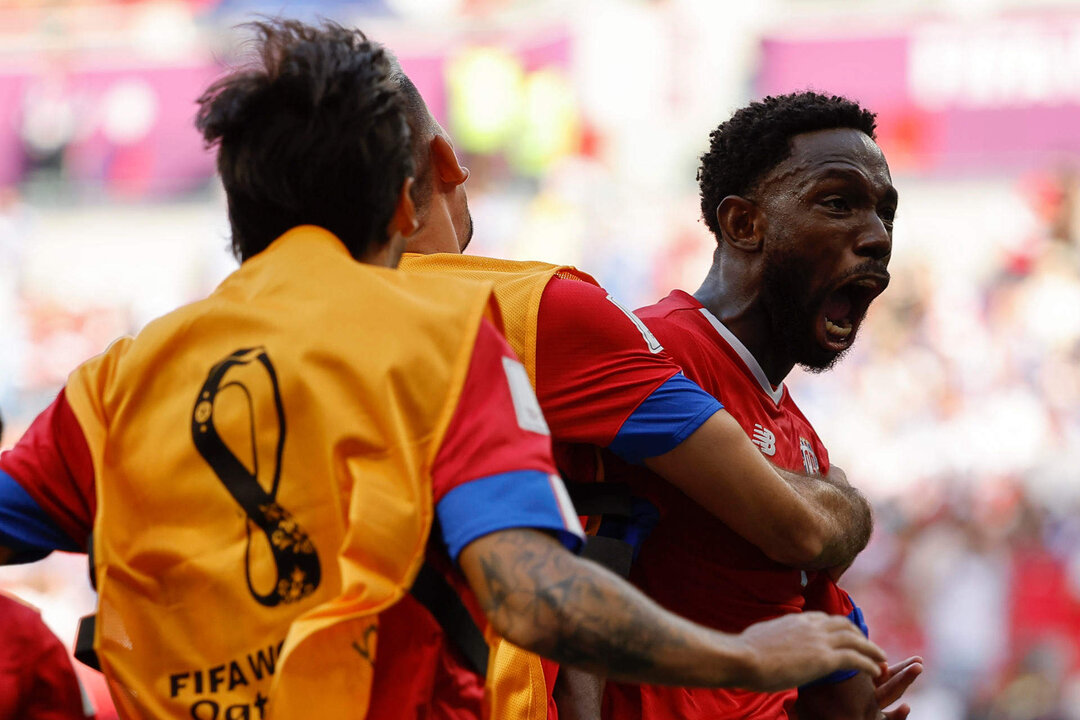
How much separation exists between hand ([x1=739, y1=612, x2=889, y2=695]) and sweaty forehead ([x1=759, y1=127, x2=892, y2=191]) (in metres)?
1.48

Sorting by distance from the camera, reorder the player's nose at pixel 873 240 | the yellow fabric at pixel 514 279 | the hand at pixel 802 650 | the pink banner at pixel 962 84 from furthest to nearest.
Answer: the pink banner at pixel 962 84, the player's nose at pixel 873 240, the yellow fabric at pixel 514 279, the hand at pixel 802 650

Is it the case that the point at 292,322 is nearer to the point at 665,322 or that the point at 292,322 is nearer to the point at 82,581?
the point at 665,322

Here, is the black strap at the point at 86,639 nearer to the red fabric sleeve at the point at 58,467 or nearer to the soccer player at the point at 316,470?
the soccer player at the point at 316,470

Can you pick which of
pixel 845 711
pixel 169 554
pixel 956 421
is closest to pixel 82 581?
pixel 956 421

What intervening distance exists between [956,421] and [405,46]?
8.63 m

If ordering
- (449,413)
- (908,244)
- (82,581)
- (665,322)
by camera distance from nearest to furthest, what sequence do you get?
(449,413)
(665,322)
(82,581)
(908,244)

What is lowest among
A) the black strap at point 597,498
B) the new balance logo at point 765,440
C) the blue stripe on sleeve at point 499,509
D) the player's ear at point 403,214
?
the black strap at point 597,498

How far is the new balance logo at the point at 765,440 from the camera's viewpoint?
296cm

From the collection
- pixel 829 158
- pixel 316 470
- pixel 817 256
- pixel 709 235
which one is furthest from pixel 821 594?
pixel 709 235

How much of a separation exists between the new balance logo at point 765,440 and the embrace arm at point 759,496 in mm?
214

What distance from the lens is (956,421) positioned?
37.3 ft

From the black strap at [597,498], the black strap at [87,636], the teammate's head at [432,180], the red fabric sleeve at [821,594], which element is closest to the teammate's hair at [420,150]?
the teammate's head at [432,180]

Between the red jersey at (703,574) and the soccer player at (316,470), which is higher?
the soccer player at (316,470)

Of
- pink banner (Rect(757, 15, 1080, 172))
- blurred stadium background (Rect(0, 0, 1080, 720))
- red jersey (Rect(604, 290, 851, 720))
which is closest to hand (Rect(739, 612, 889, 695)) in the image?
red jersey (Rect(604, 290, 851, 720))
